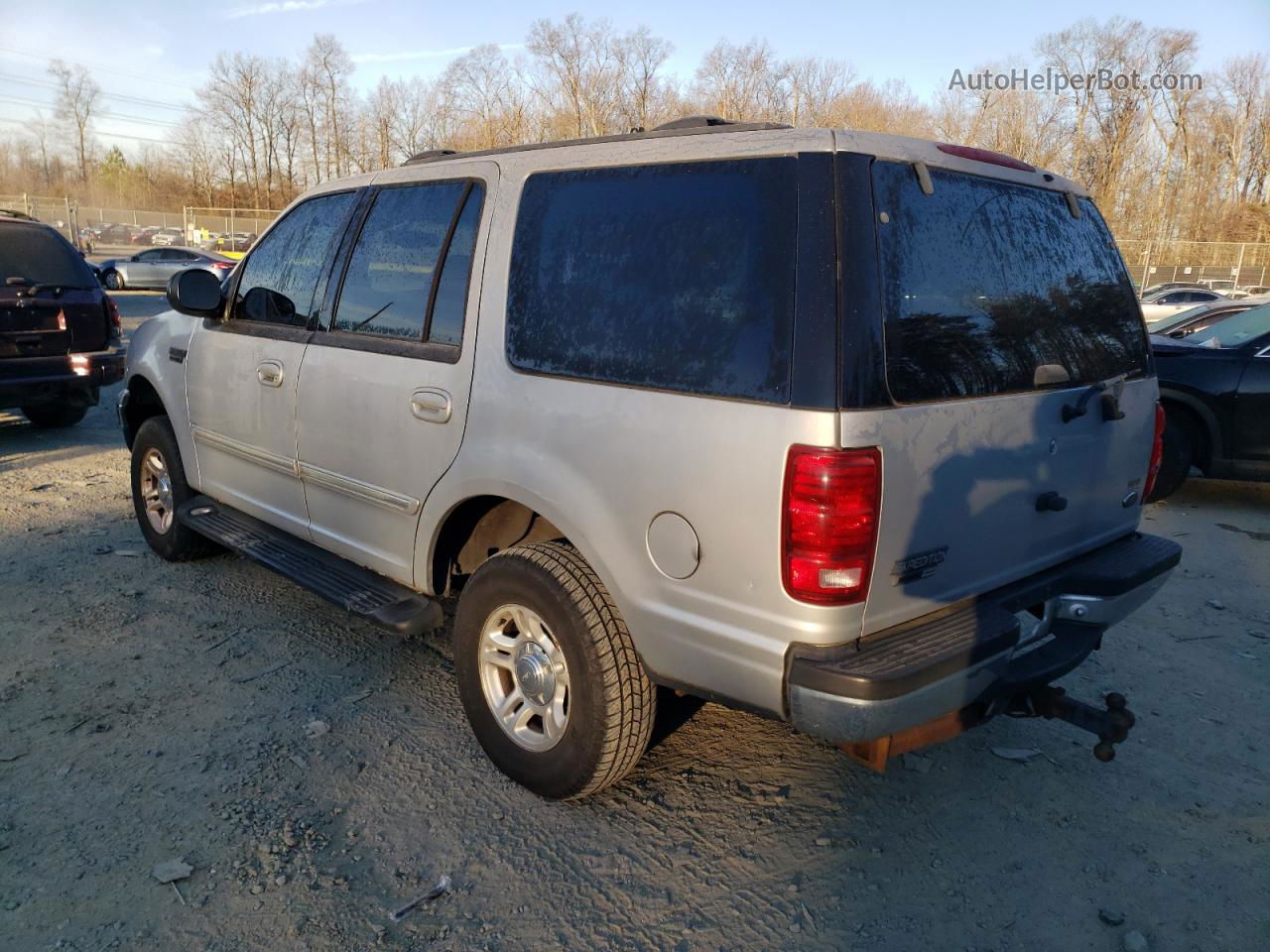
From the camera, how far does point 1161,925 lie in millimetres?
2539

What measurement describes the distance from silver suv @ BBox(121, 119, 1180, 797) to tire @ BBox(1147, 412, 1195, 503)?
13.6ft

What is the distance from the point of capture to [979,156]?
2.83 m

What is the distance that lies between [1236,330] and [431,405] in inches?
265

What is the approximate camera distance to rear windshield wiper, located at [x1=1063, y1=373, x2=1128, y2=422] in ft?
9.30

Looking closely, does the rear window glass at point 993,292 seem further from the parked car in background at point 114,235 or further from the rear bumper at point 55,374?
the parked car in background at point 114,235

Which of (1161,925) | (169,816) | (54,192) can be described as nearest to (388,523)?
(169,816)

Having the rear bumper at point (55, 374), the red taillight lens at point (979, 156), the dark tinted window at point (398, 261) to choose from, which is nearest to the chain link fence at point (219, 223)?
the rear bumper at point (55, 374)

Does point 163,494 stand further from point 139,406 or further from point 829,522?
point 829,522

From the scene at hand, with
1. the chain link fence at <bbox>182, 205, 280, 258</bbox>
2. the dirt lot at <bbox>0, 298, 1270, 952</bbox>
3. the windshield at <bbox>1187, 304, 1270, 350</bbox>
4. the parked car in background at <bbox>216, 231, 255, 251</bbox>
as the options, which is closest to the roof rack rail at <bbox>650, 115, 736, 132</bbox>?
the dirt lot at <bbox>0, 298, 1270, 952</bbox>

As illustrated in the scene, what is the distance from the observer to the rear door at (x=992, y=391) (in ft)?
7.86

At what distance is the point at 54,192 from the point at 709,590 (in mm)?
87944

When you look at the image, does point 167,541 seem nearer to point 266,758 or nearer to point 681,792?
point 266,758

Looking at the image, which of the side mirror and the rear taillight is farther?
the rear taillight

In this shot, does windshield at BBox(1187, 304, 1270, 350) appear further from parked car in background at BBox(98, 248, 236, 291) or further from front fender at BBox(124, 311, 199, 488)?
parked car in background at BBox(98, 248, 236, 291)
